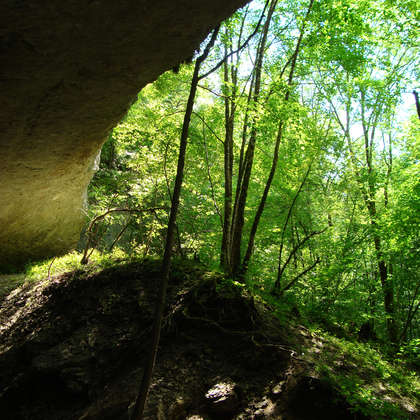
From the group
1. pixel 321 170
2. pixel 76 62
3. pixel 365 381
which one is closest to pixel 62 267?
pixel 76 62

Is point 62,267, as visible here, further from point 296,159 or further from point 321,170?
point 321,170

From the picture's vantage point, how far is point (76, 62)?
3.11 metres

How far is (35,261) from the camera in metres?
9.73

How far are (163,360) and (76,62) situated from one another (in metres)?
3.90

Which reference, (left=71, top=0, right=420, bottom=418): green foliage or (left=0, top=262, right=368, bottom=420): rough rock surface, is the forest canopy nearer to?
(left=71, top=0, right=420, bottom=418): green foliage

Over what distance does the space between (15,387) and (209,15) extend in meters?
5.53

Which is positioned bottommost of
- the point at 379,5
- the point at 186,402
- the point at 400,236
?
the point at 186,402

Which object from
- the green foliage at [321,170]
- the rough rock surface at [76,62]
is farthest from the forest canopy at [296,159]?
the rough rock surface at [76,62]

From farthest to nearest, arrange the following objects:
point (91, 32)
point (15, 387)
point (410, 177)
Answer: point (410, 177) < point (15, 387) < point (91, 32)

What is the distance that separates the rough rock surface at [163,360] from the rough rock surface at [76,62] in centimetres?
285

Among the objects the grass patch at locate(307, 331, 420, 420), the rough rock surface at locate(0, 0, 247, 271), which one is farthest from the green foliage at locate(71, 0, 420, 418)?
the rough rock surface at locate(0, 0, 247, 271)

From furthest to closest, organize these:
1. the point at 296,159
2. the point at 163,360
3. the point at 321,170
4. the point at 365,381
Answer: the point at 321,170 → the point at 296,159 → the point at 365,381 → the point at 163,360

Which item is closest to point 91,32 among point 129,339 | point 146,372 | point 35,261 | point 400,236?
point 146,372

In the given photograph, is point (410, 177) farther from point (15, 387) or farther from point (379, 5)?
point (15, 387)
